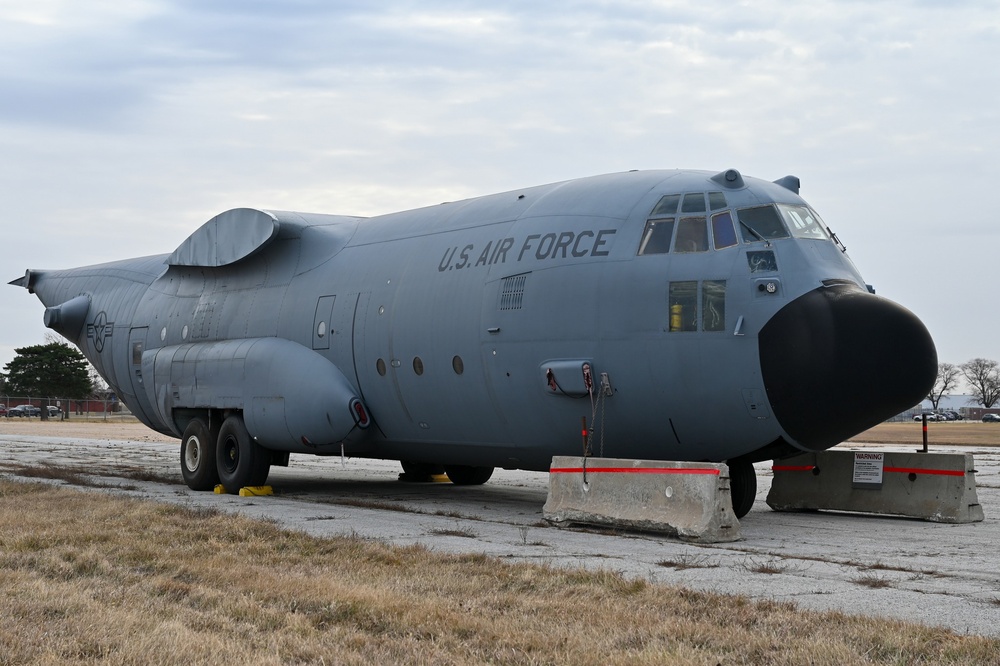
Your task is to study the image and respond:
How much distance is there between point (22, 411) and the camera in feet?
330

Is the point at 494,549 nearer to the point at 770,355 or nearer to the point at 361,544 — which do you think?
the point at 361,544

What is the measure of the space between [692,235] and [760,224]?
2.84ft

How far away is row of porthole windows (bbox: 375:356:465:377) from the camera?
15.5 meters

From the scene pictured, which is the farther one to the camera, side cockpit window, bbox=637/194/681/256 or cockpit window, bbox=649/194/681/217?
cockpit window, bbox=649/194/681/217

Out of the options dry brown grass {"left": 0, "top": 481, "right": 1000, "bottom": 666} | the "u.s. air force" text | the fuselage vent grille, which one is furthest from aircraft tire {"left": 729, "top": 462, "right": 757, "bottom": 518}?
dry brown grass {"left": 0, "top": 481, "right": 1000, "bottom": 666}

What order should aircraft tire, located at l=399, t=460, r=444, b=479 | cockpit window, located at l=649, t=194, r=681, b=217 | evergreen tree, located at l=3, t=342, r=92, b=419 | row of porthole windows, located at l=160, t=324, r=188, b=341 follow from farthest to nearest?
evergreen tree, located at l=3, t=342, r=92, b=419 < aircraft tire, located at l=399, t=460, r=444, b=479 < row of porthole windows, located at l=160, t=324, r=188, b=341 < cockpit window, located at l=649, t=194, r=681, b=217

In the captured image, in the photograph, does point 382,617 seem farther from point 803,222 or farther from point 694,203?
point 803,222

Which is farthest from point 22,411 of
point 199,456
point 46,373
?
point 199,456

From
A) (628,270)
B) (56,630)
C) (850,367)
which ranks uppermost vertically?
(628,270)

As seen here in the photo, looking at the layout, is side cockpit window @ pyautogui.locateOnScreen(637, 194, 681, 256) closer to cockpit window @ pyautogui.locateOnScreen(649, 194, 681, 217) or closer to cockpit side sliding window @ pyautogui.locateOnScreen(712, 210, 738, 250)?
cockpit window @ pyautogui.locateOnScreen(649, 194, 681, 217)

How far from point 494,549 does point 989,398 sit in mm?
174748

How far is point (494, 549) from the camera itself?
1114cm

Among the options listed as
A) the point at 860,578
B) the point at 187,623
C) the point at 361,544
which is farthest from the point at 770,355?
the point at 187,623

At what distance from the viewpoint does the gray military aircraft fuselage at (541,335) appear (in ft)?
41.7
